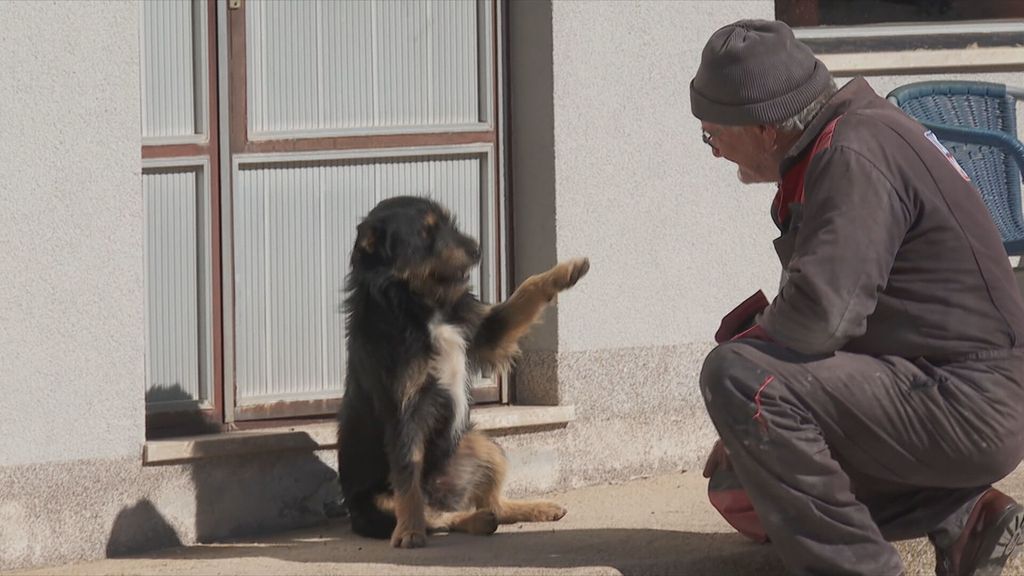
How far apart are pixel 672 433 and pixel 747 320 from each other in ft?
6.18

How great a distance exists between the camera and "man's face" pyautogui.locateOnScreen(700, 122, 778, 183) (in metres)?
4.39

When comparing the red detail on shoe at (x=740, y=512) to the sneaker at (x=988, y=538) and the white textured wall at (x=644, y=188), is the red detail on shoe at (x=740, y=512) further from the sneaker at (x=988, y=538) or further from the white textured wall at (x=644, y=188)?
the white textured wall at (x=644, y=188)

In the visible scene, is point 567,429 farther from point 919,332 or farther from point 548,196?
point 919,332

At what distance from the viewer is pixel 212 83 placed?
582 centimetres

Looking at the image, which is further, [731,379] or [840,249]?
[731,379]

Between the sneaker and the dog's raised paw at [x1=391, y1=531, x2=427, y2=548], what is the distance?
166 cm

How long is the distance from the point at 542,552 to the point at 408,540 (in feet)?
1.62

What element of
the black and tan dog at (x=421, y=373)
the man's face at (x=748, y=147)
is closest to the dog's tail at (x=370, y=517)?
the black and tan dog at (x=421, y=373)

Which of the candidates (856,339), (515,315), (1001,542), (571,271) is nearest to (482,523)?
(515,315)

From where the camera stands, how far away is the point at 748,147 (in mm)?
4445

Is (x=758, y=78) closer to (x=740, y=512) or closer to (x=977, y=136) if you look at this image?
(x=740, y=512)

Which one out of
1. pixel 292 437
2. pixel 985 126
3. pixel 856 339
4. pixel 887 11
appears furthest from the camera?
pixel 887 11

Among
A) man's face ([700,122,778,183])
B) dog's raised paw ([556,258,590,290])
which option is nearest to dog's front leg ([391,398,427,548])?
dog's raised paw ([556,258,590,290])

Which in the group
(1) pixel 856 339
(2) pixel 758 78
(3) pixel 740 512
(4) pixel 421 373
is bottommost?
(3) pixel 740 512
